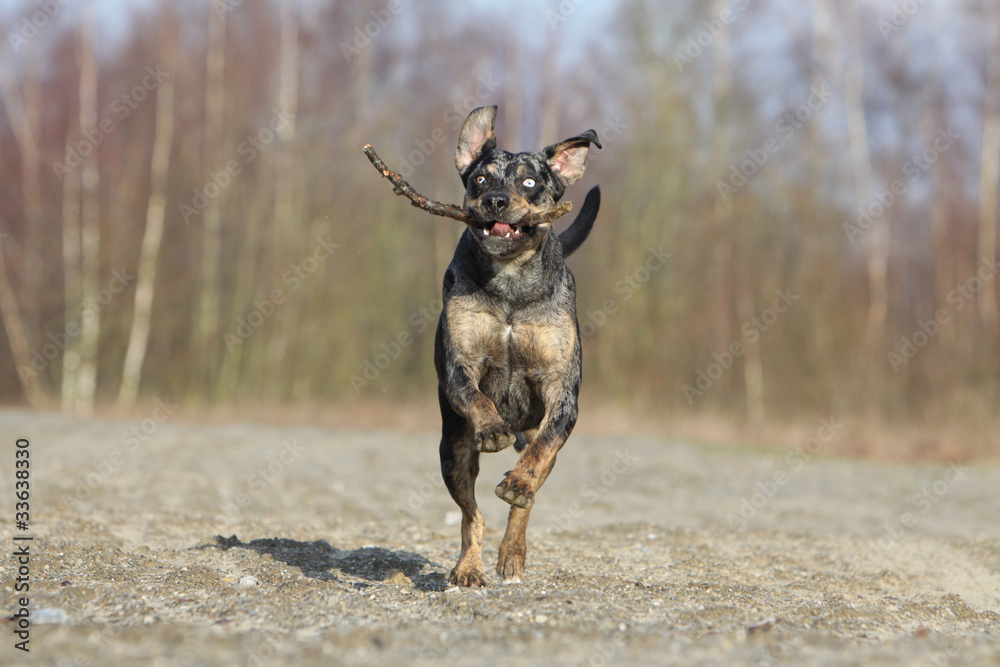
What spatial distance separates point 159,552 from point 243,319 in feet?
53.4

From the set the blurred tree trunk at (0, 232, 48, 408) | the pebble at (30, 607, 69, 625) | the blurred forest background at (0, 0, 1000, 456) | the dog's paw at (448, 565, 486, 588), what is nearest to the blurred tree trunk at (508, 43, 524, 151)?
the blurred forest background at (0, 0, 1000, 456)

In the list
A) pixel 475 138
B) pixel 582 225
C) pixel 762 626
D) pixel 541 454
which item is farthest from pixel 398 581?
pixel 582 225

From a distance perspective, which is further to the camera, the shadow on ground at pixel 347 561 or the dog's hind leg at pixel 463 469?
the shadow on ground at pixel 347 561

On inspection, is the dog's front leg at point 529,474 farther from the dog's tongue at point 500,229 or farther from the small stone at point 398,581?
the dog's tongue at point 500,229

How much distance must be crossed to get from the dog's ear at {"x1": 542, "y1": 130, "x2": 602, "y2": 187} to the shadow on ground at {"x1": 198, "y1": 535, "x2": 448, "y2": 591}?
2517mm

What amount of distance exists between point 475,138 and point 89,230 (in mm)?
17819

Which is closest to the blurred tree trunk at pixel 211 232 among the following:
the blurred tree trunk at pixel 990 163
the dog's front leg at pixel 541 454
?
the blurred tree trunk at pixel 990 163

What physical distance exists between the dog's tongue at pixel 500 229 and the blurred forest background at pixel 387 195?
51.4 feet

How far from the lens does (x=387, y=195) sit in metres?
23.3

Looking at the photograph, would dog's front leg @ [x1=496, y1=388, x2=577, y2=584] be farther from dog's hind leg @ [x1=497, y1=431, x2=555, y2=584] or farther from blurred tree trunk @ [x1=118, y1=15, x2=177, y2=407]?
blurred tree trunk @ [x1=118, y1=15, x2=177, y2=407]

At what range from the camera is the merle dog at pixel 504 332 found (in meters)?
5.48

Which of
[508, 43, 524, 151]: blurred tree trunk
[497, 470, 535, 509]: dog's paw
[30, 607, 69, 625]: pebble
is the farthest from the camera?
[508, 43, 524, 151]: blurred tree trunk

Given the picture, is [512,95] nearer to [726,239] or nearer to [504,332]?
[726,239]

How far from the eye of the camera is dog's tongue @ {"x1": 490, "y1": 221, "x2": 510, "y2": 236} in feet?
18.1
